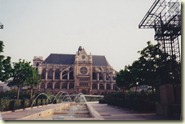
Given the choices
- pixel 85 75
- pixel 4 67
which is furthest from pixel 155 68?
pixel 85 75

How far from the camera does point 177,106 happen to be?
26.5ft

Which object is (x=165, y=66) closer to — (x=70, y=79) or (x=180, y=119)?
(x=180, y=119)

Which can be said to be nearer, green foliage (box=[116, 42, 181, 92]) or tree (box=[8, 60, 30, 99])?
green foliage (box=[116, 42, 181, 92])

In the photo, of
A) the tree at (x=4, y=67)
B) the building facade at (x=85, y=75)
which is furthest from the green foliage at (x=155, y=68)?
the building facade at (x=85, y=75)

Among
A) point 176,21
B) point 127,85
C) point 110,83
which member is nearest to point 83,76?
point 110,83

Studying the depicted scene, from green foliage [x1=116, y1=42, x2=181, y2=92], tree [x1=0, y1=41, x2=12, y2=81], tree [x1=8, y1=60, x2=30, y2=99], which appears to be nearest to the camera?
green foliage [x1=116, y1=42, x2=181, y2=92]

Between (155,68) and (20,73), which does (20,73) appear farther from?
(155,68)

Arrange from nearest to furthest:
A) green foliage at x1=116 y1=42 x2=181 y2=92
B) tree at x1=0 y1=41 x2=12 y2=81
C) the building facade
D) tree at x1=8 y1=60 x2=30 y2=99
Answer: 1. green foliage at x1=116 y1=42 x2=181 y2=92
2. tree at x1=0 y1=41 x2=12 y2=81
3. tree at x1=8 y1=60 x2=30 y2=99
4. the building facade

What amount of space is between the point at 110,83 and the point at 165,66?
111ft

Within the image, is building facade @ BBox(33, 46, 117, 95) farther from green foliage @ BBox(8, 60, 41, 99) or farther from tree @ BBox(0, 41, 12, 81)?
tree @ BBox(0, 41, 12, 81)

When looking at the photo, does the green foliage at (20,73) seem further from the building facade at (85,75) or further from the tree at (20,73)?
the building facade at (85,75)

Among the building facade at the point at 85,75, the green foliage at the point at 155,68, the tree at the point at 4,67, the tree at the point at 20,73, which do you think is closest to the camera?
the green foliage at the point at 155,68

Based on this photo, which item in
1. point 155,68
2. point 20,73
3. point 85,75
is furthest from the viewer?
point 85,75

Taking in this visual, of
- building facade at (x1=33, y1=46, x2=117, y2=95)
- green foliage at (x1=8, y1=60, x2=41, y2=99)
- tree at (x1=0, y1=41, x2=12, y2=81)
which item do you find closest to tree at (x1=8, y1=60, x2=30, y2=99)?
green foliage at (x1=8, y1=60, x2=41, y2=99)
